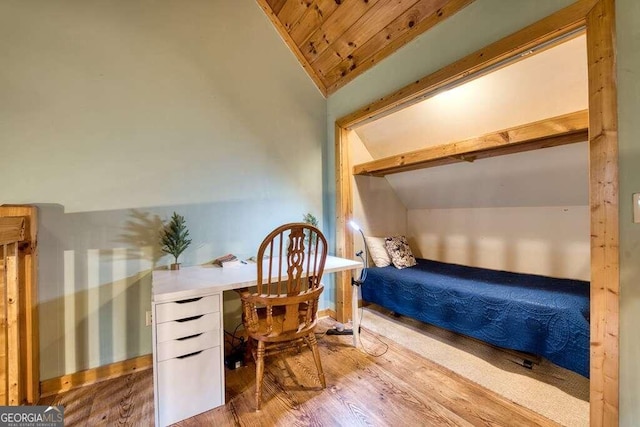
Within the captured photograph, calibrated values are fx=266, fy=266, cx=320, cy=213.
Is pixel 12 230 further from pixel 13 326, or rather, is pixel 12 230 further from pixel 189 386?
pixel 189 386

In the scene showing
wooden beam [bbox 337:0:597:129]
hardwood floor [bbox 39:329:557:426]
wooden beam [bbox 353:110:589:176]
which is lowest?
hardwood floor [bbox 39:329:557:426]

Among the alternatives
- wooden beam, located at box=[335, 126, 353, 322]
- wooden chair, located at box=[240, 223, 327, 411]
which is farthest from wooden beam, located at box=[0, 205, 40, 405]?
wooden beam, located at box=[335, 126, 353, 322]

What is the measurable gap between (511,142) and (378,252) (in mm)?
1671

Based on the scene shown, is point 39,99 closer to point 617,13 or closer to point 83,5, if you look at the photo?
point 83,5

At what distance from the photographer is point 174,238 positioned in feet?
6.42

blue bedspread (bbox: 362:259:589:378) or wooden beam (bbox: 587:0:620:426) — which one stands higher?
wooden beam (bbox: 587:0:620:426)

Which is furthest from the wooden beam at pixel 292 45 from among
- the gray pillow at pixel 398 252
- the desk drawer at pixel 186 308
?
the desk drawer at pixel 186 308

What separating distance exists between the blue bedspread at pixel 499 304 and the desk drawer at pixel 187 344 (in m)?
1.75

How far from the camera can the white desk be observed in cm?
137

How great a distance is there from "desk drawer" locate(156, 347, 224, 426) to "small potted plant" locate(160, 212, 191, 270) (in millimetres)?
738

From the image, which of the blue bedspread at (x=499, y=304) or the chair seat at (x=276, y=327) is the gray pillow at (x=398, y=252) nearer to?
the blue bedspread at (x=499, y=304)

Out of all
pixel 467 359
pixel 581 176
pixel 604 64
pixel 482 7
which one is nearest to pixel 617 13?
pixel 604 64

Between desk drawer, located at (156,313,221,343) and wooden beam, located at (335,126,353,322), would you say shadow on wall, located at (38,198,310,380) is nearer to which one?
desk drawer, located at (156,313,221,343)

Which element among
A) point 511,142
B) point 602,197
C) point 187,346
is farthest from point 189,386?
point 511,142
